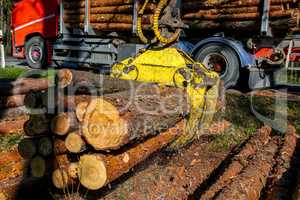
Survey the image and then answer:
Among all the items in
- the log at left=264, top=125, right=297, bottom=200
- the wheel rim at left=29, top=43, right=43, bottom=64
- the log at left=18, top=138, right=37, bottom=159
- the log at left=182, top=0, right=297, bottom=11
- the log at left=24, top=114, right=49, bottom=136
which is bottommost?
the log at left=264, top=125, right=297, bottom=200

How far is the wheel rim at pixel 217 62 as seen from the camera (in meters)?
9.68

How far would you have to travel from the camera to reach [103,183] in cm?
345

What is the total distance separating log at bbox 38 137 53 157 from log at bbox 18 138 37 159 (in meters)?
0.06

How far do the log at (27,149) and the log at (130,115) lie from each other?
625mm

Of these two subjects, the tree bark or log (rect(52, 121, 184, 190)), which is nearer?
log (rect(52, 121, 184, 190))

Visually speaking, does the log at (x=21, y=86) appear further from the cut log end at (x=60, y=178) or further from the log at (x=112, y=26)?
the log at (x=112, y=26)

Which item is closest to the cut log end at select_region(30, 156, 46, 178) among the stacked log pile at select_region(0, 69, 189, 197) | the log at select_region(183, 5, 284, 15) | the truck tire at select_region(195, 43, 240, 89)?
the stacked log pile at select_region(0, 69, 189, 197)

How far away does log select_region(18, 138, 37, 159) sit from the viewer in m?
3.85

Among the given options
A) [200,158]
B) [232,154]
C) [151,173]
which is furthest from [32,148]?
[232,154]

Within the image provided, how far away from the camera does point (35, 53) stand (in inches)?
574

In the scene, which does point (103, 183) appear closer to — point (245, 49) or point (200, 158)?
point (200, 158)

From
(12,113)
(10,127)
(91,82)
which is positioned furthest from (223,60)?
(10,127)

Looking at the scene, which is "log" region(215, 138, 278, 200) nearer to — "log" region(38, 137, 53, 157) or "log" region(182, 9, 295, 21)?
"log" region(38, 137, 53, 157)

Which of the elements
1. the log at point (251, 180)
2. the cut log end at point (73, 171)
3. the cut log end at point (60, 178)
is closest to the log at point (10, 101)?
the cut log end at point (60, 178)
